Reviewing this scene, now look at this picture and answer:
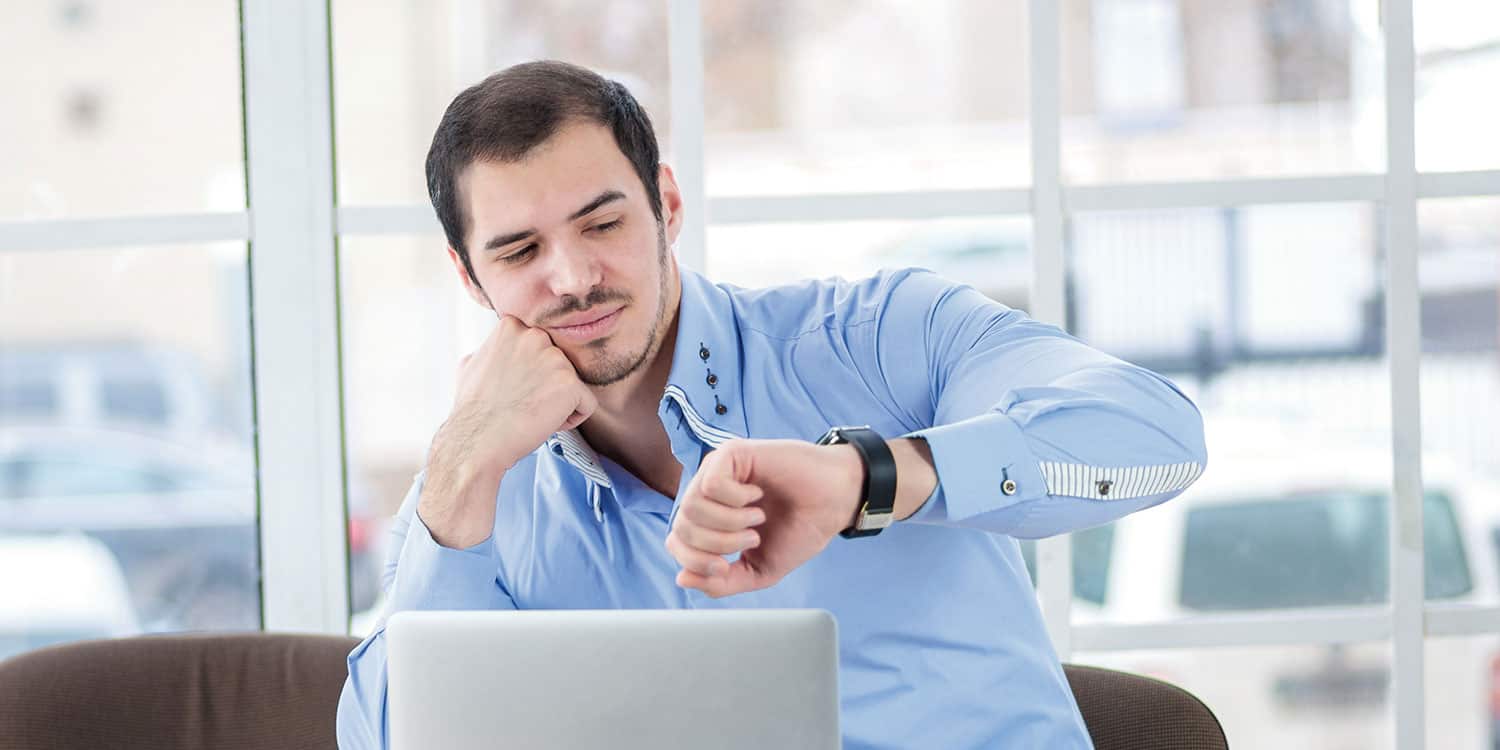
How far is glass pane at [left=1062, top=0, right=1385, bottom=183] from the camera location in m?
2.27

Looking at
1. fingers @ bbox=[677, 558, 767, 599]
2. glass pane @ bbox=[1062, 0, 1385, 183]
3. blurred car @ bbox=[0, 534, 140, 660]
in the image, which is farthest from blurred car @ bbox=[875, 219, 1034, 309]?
blurred car @ bbox=[0, 534, 140, 660]

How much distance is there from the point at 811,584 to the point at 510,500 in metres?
0.47

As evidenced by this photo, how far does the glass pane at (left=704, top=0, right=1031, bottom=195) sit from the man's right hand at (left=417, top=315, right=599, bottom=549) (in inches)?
28.4

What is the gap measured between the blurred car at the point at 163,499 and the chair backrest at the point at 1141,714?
1.33m

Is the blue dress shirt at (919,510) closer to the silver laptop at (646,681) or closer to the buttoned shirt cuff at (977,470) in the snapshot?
the buttoned shirt cuff at (977,470)

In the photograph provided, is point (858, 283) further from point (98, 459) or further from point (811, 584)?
point (98, 459)

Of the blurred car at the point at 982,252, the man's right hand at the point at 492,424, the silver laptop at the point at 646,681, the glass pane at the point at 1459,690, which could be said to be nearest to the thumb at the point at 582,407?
the man's right hand at the point at 492,424

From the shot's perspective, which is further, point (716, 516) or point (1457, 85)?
point (1457, 85)

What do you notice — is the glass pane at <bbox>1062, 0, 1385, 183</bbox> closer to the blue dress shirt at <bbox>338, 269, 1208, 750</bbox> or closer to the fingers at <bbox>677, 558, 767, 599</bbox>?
the blue dress shirt at <bbox>338, 269, 1208, 750</bbox>

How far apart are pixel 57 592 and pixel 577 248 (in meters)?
1.48

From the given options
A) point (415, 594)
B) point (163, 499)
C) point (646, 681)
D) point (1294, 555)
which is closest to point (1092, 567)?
point (1294, 555)

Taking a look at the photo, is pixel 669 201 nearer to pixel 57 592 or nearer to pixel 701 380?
pixel 701 380

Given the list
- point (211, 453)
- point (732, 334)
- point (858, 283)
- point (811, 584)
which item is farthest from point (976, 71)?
point (211, 453)

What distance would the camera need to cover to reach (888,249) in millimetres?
2295
